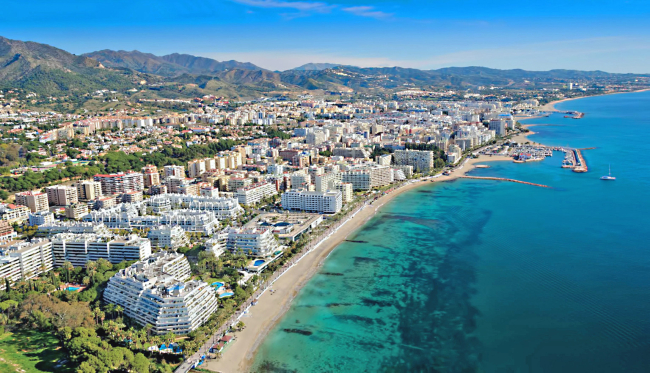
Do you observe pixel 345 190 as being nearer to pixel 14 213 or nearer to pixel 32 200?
pixel 32 200

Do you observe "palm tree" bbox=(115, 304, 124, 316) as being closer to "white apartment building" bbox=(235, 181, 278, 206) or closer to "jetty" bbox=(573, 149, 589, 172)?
"white apartment building" bbox=(235, 181, 278, 206)

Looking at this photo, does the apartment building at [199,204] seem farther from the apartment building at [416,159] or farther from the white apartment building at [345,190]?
the apartment building at [416,159]

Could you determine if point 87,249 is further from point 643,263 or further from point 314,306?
point 643,263

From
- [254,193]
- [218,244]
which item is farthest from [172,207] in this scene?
[218,244]

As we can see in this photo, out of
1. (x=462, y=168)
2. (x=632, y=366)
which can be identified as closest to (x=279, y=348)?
(x=632, y=366)

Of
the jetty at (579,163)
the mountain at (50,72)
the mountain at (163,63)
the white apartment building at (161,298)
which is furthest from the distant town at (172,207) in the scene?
the mountain at (163,63)

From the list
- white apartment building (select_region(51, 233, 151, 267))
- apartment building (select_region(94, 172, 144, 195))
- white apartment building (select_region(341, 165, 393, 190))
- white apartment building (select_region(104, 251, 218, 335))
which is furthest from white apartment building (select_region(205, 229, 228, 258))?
white apartment building (select_region(341, 165, 393, 190))
